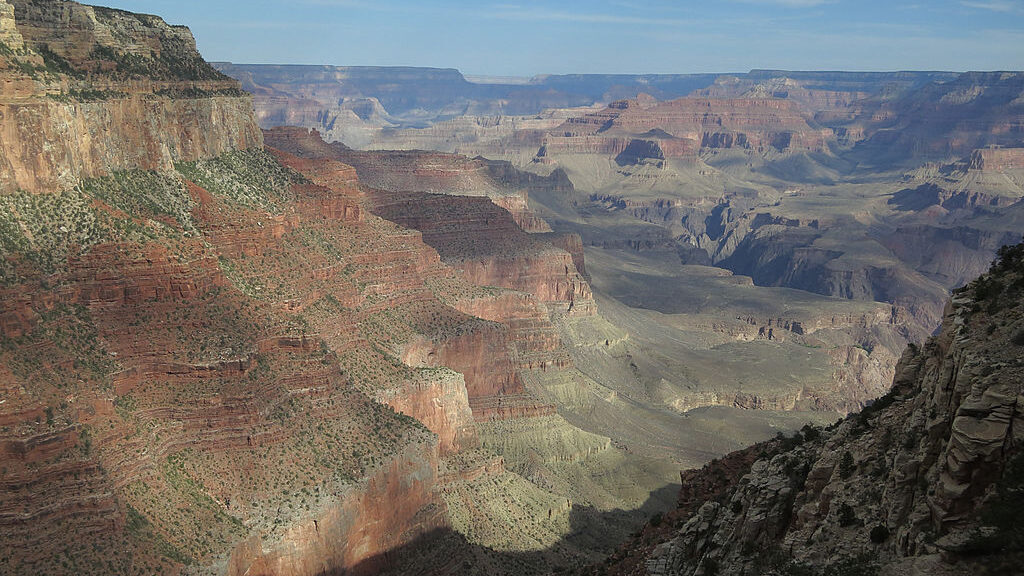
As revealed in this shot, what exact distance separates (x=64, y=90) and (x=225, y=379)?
58.7 ft

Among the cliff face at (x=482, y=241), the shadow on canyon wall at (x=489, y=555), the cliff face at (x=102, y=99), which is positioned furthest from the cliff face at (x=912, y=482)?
the cliff face at (x=482, y=241)

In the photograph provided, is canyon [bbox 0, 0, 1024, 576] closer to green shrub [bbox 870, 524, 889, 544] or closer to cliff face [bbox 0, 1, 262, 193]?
cliff face [bbox 0, 1, 262, 193]

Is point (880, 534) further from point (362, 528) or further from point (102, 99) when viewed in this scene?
point (102, 99)

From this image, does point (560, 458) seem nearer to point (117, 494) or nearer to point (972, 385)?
point (117, 494)

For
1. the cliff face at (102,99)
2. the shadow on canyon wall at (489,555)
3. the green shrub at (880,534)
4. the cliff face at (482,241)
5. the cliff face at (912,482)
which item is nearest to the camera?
the cliff face at (912,482)

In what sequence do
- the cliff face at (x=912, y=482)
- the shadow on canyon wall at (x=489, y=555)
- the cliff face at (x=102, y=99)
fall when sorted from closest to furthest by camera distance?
1. the cliff face at (x=912, y=482)
2. the cliff face at (x=102, y=99)
3. the shadow on canyon wall at (x=489, y=555)

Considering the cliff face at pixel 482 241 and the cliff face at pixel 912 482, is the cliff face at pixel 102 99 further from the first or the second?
the cliff face at pixel 482 241

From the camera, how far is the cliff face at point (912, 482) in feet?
65.0

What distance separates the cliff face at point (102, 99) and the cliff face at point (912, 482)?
3405cm

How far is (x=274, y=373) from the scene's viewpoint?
5084cm

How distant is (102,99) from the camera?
56.1m

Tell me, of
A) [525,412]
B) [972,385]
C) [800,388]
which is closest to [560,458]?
[525,412]

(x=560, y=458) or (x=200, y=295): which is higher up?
(x=200, y=295)

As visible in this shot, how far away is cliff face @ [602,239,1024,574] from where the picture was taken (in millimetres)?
19797
